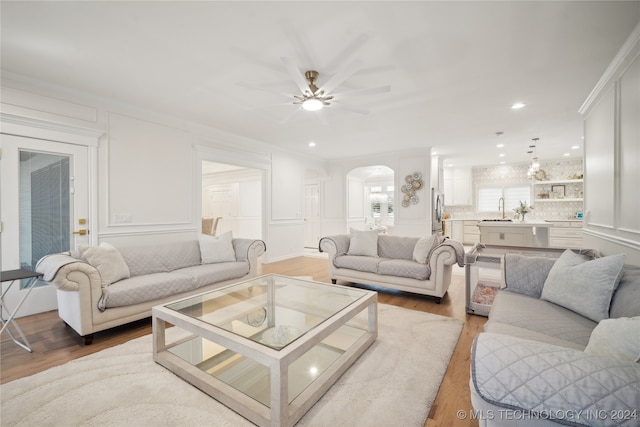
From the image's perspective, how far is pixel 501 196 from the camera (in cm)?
827

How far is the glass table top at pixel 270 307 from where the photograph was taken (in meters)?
1.90

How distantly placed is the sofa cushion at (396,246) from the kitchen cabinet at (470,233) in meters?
5.21

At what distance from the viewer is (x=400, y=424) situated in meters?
1.46

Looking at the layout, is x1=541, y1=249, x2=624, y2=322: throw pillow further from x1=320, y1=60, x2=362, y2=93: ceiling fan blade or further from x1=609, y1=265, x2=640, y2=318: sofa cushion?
x1=320, y1=60, x2=362, y2=93: ceiling fan blade

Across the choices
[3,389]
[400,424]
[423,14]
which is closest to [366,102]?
[423,14]

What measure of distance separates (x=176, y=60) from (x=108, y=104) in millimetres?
1596

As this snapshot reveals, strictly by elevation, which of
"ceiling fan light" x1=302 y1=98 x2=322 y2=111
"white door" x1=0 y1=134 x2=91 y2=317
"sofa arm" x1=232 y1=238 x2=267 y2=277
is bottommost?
"sofa arm" x1=232 y1=238 x2=267 y2=277

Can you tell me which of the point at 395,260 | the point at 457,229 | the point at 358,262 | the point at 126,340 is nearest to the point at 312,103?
the point at 358,262

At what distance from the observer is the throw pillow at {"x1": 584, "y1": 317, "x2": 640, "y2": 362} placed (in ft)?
3.16

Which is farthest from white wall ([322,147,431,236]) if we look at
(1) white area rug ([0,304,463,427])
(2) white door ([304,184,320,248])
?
(1) white area rug ([0,304,463,427])

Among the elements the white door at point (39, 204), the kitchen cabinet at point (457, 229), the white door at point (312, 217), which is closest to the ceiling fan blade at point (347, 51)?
the white door at point (39, 204)

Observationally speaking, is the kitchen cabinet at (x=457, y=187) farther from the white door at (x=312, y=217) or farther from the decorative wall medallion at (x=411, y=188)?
the white door at (x=312, y=217)

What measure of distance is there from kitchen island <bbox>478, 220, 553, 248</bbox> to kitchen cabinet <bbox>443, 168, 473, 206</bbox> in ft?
11.5

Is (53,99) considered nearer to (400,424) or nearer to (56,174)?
(56,174)
